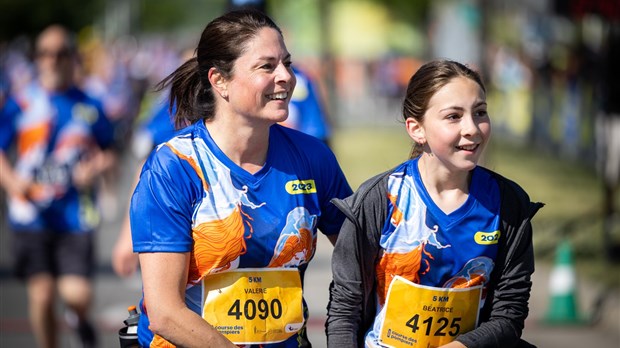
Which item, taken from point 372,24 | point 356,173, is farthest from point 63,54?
point 372,24

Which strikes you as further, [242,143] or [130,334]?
[130,334]

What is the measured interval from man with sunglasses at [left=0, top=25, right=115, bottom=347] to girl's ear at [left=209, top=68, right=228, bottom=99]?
12.8 feet

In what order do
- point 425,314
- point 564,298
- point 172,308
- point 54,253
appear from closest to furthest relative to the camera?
point 172,308, point 425,314, point 54,253, point 564,298

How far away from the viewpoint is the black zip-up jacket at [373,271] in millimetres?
3830

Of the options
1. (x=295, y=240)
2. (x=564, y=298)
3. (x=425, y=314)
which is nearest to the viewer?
(x=425, y=314)

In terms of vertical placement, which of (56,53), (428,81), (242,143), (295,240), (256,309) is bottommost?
(256,309)

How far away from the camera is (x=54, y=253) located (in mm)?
7828

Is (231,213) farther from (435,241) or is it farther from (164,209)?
(435,241)

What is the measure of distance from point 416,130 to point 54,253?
438 centimetres

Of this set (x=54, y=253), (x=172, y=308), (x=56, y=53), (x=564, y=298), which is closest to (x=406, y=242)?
(x=172, y=308)

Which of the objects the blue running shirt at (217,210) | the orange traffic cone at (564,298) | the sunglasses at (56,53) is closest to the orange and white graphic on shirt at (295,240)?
the blue running shirt at (217,210)

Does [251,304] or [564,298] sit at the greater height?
[251,304]

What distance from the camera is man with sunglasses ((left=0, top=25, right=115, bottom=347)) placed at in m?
7.69

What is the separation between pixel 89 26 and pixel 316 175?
49.3 meters
